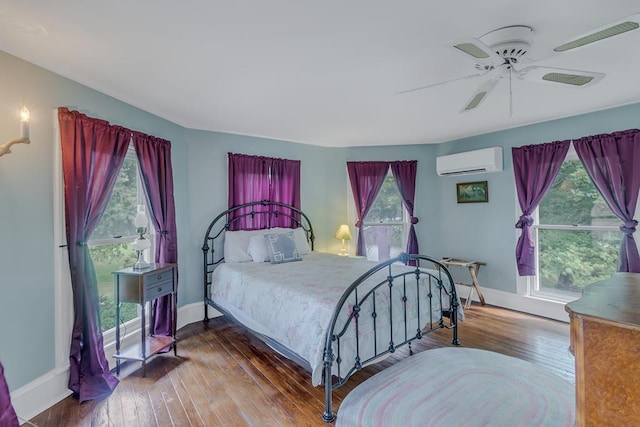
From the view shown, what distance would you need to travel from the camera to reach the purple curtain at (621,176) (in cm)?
311

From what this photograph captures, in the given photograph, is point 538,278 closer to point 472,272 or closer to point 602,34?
point 472,272

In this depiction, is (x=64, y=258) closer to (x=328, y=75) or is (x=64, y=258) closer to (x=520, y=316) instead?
(x=328, y=75)

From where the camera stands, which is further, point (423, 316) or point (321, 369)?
point (423, 316)

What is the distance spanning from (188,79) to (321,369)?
239 cm

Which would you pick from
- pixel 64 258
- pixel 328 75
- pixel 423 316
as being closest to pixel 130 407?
pixel 64 258

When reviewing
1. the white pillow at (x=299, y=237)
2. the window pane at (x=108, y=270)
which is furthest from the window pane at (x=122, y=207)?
the white pillow at (x=299, y=237)

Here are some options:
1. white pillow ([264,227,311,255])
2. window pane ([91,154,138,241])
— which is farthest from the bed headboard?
window pane ([91,154,138,241])

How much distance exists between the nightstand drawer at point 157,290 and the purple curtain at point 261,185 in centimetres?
130

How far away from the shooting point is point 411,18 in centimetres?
168

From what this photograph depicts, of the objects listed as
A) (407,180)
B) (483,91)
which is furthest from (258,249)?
(483,91)

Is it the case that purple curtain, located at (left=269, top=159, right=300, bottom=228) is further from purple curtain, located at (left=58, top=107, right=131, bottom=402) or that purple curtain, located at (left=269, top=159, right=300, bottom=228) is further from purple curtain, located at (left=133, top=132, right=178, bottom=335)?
purple curtain, located at (left=58, top=107, right=131, bottom=402)

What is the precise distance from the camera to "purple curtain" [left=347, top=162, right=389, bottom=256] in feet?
16.0

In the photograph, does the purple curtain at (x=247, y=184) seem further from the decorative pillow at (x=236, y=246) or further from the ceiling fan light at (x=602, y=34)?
the ceiling fan light at (x=602, y=34)

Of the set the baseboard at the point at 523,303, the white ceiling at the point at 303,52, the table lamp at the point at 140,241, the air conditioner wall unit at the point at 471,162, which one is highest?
the white ceiling at the point at 303,52
